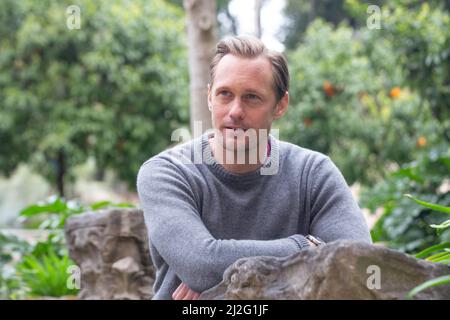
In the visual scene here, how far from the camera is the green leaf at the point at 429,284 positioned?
1.57 m

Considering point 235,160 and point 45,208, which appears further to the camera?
point 45,208

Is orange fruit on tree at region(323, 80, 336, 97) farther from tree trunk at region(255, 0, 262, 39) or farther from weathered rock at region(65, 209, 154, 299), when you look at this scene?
weathered rock at region(65, 209, 154, 299)

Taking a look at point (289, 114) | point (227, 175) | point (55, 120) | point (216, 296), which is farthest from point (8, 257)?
point (289, 114)

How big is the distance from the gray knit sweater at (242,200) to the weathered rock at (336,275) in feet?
1.73

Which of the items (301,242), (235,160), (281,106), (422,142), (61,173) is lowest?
(61,173)

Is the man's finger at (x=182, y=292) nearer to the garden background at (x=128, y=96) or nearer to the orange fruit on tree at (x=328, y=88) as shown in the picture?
the garden background at (x=128, y=96)

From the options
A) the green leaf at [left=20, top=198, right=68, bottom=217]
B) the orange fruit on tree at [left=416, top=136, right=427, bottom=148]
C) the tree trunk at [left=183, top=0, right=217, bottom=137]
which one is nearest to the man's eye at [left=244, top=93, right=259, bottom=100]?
the tree trunk at [left=183, top=0, right=217, bottom=137]

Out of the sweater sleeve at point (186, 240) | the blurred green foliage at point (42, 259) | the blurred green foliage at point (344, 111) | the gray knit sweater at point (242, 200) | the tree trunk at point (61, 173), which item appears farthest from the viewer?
the tree trunk at point (61, 173)

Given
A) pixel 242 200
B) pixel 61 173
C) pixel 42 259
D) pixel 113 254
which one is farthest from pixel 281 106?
pixel 61 173

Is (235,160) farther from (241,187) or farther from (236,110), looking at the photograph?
(236,110)

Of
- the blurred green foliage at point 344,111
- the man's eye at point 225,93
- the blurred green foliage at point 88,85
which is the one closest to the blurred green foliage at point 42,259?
the man's eye at point 225,93

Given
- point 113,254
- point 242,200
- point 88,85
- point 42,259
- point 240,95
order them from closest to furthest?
point 240,95, point 242,200, point 113,254, point 42,259, point 88,85

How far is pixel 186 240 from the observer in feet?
7.45

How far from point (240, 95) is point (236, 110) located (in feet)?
0.18
